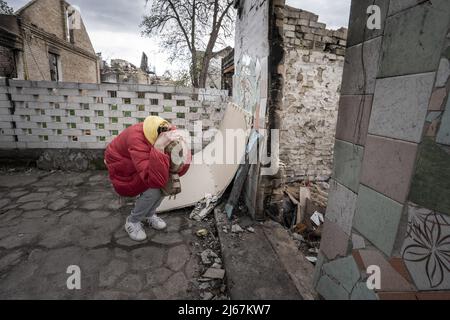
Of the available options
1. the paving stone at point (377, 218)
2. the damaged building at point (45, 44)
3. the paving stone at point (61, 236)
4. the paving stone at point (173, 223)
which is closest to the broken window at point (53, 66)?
the damaged building at point (45, 44)

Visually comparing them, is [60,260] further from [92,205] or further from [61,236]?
[92,205]

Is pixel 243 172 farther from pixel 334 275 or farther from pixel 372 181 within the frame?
pixel 372 181

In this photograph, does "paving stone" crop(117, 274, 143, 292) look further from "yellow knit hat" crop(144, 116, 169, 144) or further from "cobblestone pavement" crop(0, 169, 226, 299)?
"yellow knit hat" crop(144, 116, 169, 144)

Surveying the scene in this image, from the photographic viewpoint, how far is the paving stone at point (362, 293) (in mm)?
1218

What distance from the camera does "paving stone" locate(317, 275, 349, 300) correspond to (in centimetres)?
143

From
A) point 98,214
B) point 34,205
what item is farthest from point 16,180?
point 98,214

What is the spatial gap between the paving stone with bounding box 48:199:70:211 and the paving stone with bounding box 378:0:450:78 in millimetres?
4002

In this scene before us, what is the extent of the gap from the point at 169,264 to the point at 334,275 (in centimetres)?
154

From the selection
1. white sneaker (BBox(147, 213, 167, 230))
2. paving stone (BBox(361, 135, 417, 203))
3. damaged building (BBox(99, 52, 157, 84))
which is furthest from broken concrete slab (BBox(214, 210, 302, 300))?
damaged building (BBox(99, 52, 157, 84))

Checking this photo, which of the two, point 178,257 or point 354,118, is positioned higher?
point 354,118

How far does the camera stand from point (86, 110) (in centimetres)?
488

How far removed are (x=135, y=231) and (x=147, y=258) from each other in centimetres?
43

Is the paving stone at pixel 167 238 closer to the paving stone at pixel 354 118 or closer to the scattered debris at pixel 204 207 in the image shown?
the scattered debris at pixel 204 207
